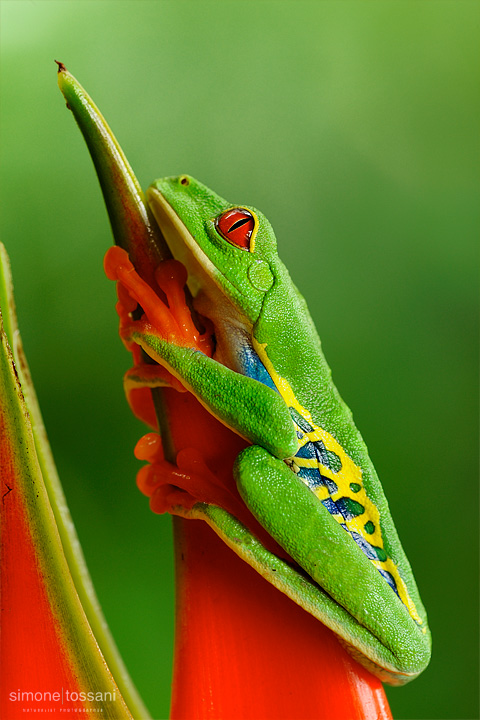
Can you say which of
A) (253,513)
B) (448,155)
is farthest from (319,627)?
(448,155)

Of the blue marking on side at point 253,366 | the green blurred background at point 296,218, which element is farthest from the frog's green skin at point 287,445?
the green blurred background at point 296,218

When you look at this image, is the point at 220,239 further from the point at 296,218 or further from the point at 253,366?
the point at 296,218

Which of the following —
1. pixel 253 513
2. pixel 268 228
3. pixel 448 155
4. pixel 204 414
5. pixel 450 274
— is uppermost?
pixel 448 155

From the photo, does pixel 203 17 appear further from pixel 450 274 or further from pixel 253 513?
pixel 253 513

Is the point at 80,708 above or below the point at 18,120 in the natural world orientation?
below

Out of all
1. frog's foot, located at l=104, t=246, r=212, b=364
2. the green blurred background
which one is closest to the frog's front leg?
frog's foot, located at l=104, t=246, r=212, b=364

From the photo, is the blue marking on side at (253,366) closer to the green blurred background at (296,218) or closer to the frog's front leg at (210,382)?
the frog's front leg at (210,382)

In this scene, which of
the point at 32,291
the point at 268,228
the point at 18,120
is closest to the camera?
the point at 268,228

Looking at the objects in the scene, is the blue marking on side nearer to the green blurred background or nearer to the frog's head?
the frog's head
